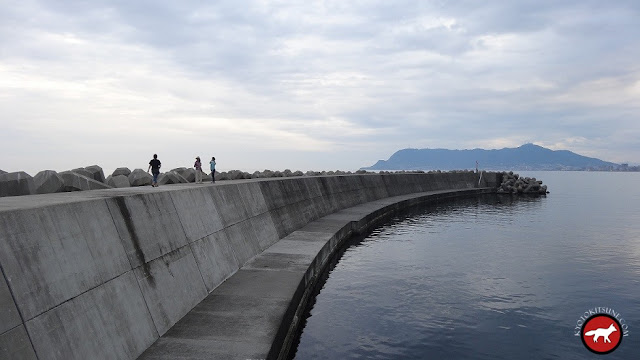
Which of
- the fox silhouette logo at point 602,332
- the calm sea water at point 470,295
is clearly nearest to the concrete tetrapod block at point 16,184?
the calm sea water at point 470,295

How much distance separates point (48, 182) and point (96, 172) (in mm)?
4064

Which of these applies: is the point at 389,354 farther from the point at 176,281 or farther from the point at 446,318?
the point at 176,281

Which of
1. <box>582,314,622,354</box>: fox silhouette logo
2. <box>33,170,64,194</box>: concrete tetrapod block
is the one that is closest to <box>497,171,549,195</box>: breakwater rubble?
<box>582,314,622,354</box>: fox silhouette logo

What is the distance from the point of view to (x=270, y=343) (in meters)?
8.55

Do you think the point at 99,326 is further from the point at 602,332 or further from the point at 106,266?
the point at 602,332

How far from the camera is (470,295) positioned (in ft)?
50.0

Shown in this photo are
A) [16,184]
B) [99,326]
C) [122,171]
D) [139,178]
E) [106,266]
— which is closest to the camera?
[99,326]

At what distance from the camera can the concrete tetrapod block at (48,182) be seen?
44.1 feet

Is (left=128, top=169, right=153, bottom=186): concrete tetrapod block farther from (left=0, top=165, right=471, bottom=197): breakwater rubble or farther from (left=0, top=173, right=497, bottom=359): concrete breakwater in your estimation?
(left=0, top=173, right=497, bottom=359): concrete breakwater

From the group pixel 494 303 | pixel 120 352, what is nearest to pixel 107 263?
pixel 120 352

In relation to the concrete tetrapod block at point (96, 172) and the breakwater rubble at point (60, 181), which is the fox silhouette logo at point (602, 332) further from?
the concrete tetrapod block at point (96, 172)

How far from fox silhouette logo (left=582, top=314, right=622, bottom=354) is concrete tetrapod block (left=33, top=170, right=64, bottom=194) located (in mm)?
15699

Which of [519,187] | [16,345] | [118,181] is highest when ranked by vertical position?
[118,181]

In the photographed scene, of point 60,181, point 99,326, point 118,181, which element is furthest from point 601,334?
point 118,181
